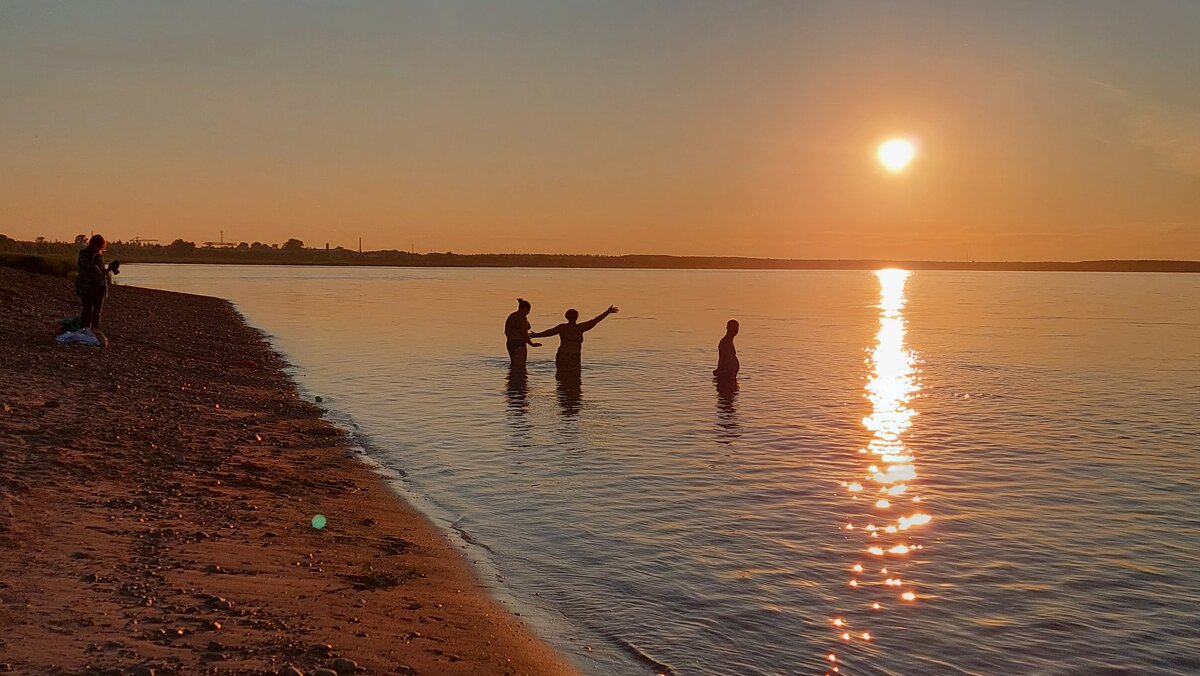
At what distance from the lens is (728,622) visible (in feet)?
25.5

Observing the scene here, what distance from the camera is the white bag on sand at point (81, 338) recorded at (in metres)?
19.7

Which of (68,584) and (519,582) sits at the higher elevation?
(68,584)

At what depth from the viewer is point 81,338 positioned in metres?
20.2

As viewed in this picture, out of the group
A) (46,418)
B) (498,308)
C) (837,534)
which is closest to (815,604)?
(837,534)

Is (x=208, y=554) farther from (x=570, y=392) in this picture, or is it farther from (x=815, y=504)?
(x=570, y=392)

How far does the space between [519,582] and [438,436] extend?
8.22 meters

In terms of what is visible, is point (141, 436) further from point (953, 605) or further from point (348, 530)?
point (953, 605)

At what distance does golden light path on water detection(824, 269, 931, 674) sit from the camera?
26.0 ft

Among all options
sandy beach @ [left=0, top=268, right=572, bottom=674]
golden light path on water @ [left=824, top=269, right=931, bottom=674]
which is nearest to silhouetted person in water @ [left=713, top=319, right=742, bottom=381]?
golden light path on water @ [left=824, top=269, right=931, bottom=674]

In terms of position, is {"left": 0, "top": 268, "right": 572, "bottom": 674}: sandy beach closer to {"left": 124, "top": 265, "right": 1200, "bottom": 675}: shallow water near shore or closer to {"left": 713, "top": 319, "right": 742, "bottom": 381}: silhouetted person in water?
{"left": 124, "top": 265, "right": 1200, "bottom": 675}: shallow water near shore

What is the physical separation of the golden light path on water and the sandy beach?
2842 mm

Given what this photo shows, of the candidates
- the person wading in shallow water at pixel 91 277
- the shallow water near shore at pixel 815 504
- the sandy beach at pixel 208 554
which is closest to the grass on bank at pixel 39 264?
the shallow water near shore at pixel 815 504

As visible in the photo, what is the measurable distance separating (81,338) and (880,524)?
17.9 m

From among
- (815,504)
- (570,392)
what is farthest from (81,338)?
(815,504)
